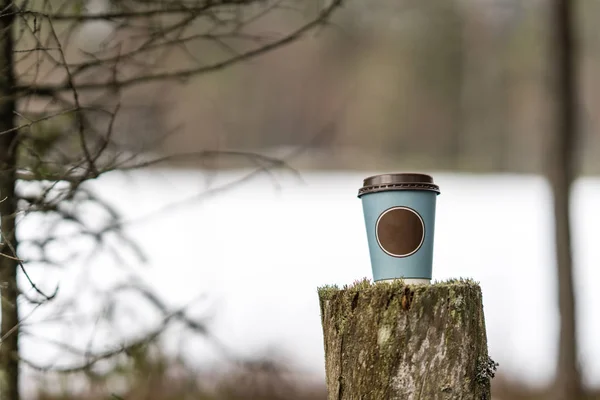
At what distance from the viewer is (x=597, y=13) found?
10.2 meters

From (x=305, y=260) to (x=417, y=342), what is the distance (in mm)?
4940

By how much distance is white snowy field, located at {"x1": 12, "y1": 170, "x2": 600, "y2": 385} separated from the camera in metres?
5.26

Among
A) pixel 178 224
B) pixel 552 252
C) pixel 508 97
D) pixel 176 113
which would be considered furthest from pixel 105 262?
pixel 508 97

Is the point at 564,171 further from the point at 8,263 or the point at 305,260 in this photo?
the point at 8,263

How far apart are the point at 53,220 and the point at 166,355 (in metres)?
1.85

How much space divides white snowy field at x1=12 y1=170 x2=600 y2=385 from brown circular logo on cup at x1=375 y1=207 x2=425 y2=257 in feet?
7.43

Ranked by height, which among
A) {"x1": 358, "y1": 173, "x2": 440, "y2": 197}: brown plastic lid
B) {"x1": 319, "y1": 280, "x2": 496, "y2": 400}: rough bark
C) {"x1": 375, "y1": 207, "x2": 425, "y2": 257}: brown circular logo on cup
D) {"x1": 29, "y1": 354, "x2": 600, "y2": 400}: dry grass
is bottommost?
{"x1": 29, "y1": 354, "x2": 600, "y2": 400}: dry grass

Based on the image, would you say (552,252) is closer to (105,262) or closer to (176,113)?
(105,262)

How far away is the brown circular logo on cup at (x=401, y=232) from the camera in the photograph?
6.36 ft

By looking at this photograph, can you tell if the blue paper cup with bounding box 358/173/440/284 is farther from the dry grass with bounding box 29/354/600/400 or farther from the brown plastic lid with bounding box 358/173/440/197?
the dry grass with bounding box 29/354/600/400

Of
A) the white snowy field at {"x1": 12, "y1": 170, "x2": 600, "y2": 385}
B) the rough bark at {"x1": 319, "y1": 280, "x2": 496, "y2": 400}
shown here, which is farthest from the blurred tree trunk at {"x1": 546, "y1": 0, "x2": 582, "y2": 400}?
the rough bark at {"x1": 319, "y1": 280, "x2": 496, "y2": 400}

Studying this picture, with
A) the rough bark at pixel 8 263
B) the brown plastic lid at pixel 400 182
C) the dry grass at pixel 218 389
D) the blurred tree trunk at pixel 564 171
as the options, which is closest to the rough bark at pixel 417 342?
the brown plastic lid at pixel 400 182

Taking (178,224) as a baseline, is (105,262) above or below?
below

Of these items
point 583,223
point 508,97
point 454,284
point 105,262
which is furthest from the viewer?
point 508,97
